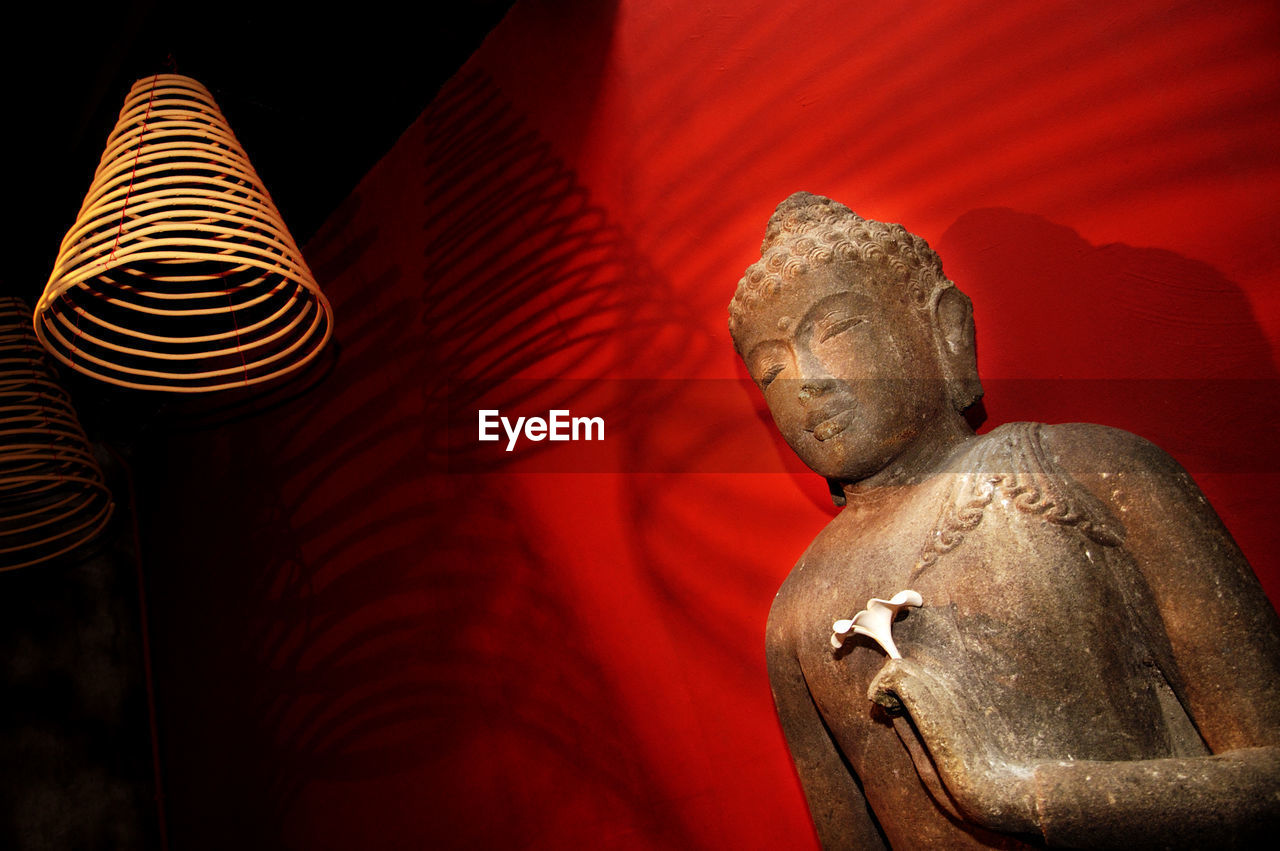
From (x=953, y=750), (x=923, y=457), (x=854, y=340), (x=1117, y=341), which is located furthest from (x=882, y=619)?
(x=1117, y=341)

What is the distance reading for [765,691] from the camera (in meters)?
2.33

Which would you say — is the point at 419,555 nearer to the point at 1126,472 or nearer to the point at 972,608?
the point at 972,608

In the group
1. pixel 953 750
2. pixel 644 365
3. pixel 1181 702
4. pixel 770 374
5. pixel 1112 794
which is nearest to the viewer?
pixel 1112 794

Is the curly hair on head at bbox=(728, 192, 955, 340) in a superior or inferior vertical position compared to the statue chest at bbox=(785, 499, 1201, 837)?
superior

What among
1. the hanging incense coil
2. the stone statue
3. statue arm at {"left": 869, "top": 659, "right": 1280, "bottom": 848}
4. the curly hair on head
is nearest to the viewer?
statue arm at {"left": 869, "top": 659, "right": 1280, "bottom": 848}

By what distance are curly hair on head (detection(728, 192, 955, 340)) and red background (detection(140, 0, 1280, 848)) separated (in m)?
0.30

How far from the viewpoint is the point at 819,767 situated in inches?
70.9

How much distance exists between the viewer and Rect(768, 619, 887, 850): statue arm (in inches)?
68.8

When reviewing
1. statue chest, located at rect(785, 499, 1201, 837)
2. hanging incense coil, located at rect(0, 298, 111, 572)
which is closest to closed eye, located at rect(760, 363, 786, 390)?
statue chest, located at rect(785, 499, 1201, 837)

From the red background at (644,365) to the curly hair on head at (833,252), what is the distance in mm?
298

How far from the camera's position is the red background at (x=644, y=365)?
1.81m

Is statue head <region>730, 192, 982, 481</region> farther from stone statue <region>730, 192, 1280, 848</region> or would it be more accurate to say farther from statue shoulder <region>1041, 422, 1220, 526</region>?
statue shoulder <region>1041, 422, 1220, 526</region>

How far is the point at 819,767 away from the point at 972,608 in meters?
0.56

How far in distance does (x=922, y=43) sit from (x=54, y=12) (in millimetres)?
3220
